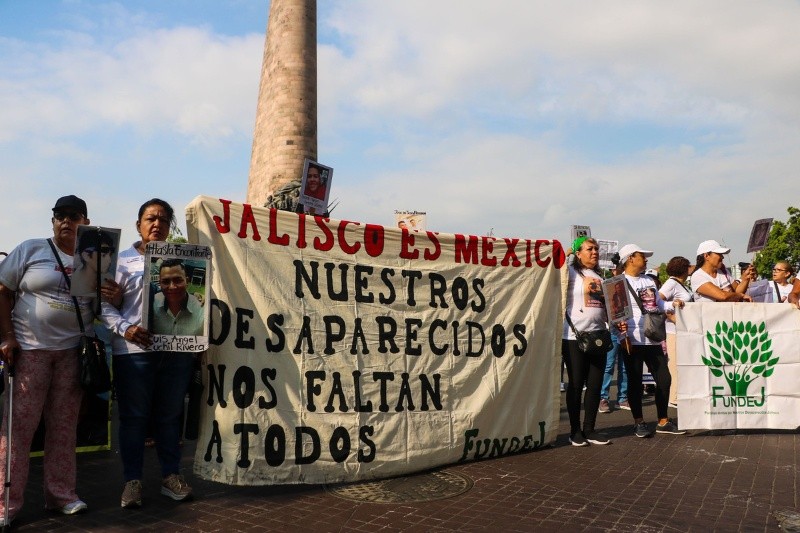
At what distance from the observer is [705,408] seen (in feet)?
23.4

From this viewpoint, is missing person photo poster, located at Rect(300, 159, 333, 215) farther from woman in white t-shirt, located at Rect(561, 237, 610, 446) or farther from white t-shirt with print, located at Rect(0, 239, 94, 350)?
white t-shirt with print, located at Rect(0, 239, 94, 350)

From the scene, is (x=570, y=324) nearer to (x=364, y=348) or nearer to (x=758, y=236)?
(x=364, y=348)

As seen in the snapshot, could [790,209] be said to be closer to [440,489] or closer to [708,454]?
[708,454]

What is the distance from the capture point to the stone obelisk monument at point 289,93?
14.3 m

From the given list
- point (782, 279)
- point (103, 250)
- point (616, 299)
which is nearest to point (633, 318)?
point (616, 299)

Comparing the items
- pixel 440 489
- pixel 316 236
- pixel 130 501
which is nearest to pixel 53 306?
pixel 130 501

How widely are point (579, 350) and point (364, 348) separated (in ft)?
7.29

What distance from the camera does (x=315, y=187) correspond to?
26.6ft

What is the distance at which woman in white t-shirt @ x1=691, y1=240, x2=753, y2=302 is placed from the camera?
7.42 meters

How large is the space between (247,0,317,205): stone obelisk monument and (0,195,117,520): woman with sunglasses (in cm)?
1018

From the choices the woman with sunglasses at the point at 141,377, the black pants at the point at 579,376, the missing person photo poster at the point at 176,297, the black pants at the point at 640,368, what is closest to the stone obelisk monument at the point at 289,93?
the black pants at the point at 640,368

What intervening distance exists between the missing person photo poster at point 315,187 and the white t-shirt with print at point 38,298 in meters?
3.97

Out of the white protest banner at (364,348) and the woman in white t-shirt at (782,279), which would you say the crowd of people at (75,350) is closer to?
the white protest banner at (364,348)

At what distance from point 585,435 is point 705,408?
145 cm
